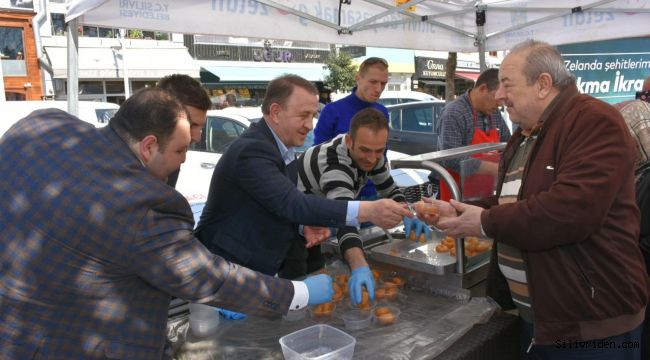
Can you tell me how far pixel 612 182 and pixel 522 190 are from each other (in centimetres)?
30

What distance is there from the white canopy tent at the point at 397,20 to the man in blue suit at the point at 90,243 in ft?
6.91

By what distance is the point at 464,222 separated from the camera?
1830mm

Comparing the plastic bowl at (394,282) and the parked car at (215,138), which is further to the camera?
the parked car at (215,138)

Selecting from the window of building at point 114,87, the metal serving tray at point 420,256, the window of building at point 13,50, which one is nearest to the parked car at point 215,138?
the metal serving tray at point 420,256

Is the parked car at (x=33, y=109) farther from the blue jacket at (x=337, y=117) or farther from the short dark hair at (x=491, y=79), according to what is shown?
the short dark hair at (x=491, y=79)

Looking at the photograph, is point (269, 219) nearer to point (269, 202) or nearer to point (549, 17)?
point (269, 202)

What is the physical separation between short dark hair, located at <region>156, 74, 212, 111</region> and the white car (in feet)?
7.95

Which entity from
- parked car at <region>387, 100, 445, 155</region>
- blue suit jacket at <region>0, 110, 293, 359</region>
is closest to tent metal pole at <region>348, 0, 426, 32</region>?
blue suit jacket at <region>0, 110, 293, 359</region>

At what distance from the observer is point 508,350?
202cm

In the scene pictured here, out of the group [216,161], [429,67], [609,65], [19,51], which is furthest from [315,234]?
[429,67]

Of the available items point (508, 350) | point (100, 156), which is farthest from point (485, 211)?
point (100, 156)

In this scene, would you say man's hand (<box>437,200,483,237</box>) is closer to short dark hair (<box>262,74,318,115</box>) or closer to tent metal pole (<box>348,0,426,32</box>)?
short dark hair (<box>262,74,318,115</box>)

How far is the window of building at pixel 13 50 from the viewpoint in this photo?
68.8 ft

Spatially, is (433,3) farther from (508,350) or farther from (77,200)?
(77,200)
